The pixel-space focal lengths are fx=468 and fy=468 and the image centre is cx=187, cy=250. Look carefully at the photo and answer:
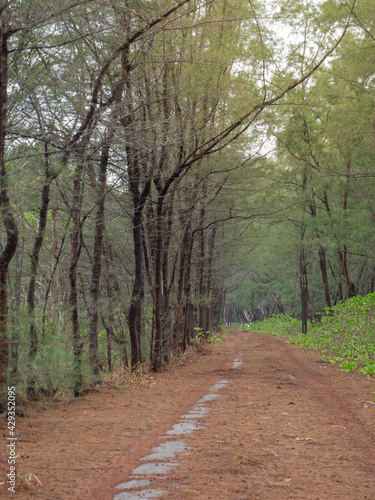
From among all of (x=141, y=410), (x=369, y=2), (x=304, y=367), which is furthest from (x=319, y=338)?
(x=141, y=410)

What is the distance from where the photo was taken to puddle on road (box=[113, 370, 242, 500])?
3.15m

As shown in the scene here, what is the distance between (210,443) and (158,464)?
86cm

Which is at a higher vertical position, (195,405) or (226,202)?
(226,202)

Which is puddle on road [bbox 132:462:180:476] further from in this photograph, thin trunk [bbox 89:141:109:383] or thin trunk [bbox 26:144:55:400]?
thin trunk [bbox 89:141:109:383]

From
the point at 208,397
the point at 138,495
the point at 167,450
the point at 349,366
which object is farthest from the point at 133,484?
the point at 349,366

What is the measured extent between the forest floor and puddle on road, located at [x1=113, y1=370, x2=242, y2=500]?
0.01 metres

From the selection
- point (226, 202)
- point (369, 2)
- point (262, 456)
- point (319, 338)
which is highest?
point (369, 2)

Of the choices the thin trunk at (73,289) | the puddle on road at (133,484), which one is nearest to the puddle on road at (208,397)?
the thin trunk at (73,289)

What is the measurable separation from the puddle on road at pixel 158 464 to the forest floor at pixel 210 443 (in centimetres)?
1

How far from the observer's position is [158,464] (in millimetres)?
3854

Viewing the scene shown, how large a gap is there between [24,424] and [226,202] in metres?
Result: 10.4

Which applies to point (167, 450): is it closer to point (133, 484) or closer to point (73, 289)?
point (133, 484)

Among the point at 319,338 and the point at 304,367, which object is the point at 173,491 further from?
the point at 319,338

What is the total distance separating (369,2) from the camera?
34.4 ft
